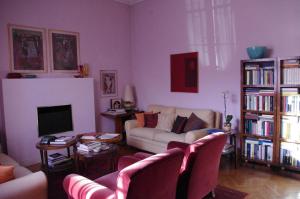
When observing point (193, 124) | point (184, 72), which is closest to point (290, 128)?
point (193, 124)

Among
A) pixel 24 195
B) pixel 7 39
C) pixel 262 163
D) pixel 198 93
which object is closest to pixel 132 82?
pixel 198 93

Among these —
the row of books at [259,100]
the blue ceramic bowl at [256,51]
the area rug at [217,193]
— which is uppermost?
the blue ceramic bowl at [256,51]

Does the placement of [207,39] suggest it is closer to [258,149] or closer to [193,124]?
Result: [193,124]

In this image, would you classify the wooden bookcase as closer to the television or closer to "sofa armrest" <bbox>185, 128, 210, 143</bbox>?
"sofa armrest" <bbox>185, 128, 210, 143</bbox>

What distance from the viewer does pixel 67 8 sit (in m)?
4.93

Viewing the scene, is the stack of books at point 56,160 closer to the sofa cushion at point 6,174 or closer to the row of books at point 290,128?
the sofa cushion at point 6,174

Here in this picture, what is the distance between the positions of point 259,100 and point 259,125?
394 mm

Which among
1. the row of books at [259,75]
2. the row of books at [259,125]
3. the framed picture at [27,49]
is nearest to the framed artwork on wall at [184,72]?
the row of books at [259,75]

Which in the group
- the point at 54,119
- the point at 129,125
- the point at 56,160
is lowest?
the point at 56,160

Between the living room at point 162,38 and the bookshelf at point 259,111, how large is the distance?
0.93ft

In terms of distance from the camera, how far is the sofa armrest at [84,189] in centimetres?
196

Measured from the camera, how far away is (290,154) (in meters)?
3.52

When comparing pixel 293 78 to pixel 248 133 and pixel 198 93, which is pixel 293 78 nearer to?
pixel 248 133

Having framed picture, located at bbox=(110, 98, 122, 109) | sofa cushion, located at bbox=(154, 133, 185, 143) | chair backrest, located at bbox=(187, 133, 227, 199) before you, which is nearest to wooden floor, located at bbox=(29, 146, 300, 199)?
chair backrest, located at bbox=(187, 133, 227, 199)
